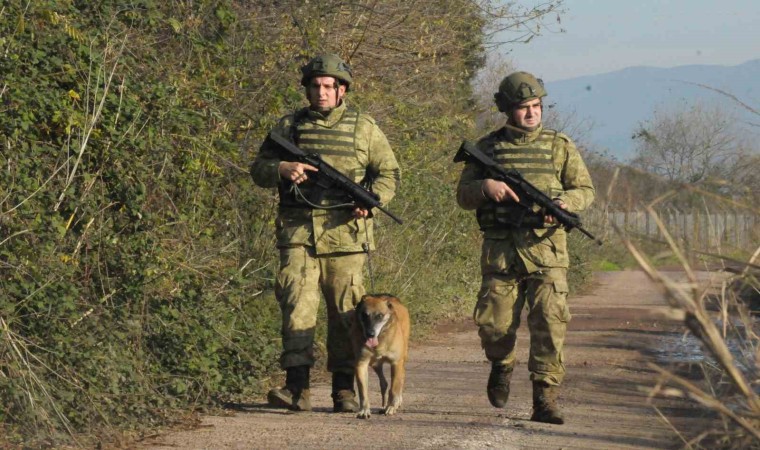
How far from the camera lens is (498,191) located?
25.7 feet

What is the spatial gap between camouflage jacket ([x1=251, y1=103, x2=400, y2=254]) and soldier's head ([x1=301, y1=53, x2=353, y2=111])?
76 mm

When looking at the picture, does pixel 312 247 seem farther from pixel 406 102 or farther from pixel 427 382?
pixel 406 102

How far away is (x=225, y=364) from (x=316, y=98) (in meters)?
1.89

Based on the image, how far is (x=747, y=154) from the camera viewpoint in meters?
5.50

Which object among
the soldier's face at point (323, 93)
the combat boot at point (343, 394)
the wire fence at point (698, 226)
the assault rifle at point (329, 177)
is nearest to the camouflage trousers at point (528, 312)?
the assault rifle at point (329, 177)

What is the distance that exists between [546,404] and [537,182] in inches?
51.7

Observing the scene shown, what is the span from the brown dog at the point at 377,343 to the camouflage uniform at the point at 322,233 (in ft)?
0.79

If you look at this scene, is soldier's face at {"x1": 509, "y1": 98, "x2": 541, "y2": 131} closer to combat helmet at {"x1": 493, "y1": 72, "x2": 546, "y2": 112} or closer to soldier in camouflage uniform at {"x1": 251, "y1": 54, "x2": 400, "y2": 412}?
combat helmet at {"x1": 493, "y1": 72, "x2": 546, "y2": 112}

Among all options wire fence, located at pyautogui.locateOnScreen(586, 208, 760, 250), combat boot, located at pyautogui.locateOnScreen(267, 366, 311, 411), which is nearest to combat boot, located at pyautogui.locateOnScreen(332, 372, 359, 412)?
combat boot, located at pyautogui.locateOnScreen(267, 366, 311, 411)

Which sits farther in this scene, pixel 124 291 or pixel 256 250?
pixel 256 250

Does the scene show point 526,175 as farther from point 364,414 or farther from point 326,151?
point 364,414

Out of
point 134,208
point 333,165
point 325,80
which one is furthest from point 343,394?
point 325,80

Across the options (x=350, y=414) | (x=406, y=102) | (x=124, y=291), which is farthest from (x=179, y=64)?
(x=406, y=102)

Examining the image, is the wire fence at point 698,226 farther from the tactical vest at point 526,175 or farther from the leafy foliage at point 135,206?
the leafy foliage at point 135,206
